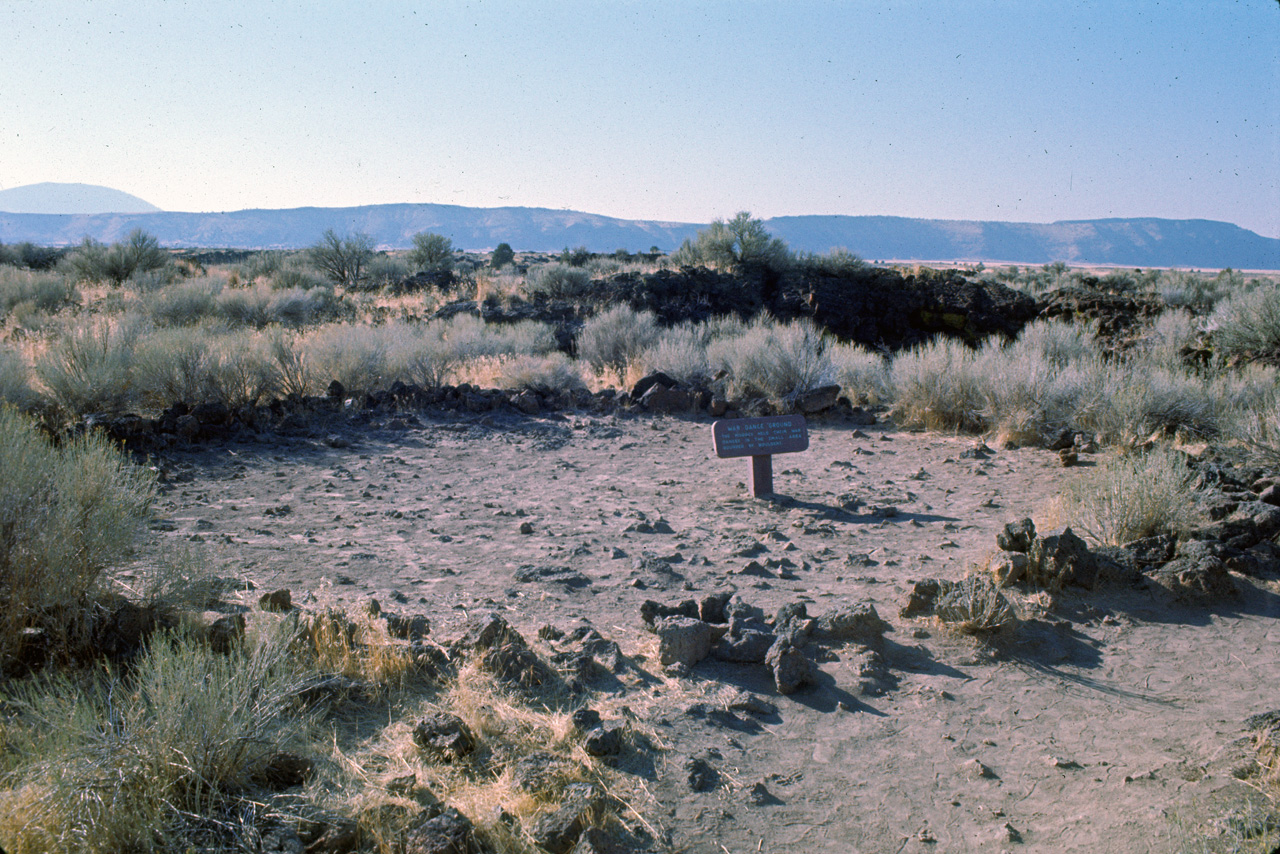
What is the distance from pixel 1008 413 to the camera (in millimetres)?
9141

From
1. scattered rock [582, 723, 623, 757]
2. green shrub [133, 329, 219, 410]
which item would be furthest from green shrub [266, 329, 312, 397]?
scattered rock [582, 723, 623, 757]

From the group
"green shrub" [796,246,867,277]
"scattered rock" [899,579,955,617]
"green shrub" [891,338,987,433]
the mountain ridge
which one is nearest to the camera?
"scattered rock" [899,579,955,617]

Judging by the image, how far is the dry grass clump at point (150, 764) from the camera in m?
2.25

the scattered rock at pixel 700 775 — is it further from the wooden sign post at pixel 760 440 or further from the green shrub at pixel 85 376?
the green shrub at pixel 85 376

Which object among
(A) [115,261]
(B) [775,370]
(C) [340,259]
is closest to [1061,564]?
(B) [775,370]

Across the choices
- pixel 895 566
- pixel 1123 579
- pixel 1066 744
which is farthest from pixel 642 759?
pixel 1123 579

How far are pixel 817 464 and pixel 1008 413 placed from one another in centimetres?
264

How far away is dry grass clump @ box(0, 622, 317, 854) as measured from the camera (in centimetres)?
225

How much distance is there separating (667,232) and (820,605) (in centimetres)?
18513

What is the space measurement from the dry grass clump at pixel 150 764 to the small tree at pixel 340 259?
2745 cm

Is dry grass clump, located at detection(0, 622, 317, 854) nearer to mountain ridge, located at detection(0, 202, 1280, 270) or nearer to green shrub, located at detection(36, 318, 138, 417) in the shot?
green shrub, located at detection(36, 318, 138, 417)

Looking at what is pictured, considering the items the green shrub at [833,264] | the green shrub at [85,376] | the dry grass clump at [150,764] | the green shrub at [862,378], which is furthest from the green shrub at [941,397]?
the green shrub at [833,264]

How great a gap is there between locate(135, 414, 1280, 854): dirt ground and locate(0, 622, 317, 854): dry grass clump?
1.46 metres

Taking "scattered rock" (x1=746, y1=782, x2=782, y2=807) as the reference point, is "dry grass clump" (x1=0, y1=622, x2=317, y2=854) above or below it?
above
